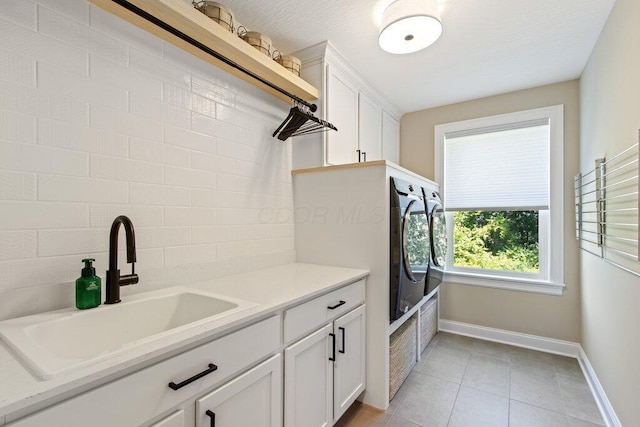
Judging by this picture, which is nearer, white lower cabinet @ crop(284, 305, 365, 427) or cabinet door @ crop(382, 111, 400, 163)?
white lower cabinet @ crop(284, 305, 365, 427)

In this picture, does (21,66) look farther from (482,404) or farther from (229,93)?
(482,404)

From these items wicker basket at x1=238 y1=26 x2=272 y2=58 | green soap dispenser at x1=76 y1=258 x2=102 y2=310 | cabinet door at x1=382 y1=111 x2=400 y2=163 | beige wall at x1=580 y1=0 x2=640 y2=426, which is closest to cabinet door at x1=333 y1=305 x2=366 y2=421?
green soap dispenser at x1=76 y1=258 x2=102 y2=310

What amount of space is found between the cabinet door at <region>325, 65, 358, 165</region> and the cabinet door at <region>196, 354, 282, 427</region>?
4.83ft

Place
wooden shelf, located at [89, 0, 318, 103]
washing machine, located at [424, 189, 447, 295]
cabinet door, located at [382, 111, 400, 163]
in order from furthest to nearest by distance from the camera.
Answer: cabinet door, located at [382, 111, 400, 163]
washing machine, located at [424, 189, 447, 295]
wooden shelf, located at [89, 0, 318, 103]

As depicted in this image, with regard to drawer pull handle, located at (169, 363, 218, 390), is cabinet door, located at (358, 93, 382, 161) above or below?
above

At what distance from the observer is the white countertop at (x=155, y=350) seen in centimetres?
60

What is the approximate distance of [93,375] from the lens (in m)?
0.67

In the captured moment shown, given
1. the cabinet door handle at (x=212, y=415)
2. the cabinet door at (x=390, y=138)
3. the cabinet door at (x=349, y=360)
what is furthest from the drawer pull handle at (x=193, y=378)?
the cabinet door at (x=390, y=138)

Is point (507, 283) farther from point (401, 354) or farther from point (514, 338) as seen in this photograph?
point (401, 354)

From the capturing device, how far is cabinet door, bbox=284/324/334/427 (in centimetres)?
128

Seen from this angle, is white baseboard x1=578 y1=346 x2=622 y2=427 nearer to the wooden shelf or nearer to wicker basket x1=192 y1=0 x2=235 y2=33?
the wooden shelf

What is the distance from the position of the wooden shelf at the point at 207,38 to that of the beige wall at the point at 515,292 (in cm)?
186

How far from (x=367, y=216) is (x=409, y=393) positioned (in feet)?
4.21

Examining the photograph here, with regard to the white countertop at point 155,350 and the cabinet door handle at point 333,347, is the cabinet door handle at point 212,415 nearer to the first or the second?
the white countertop at point 155,350
